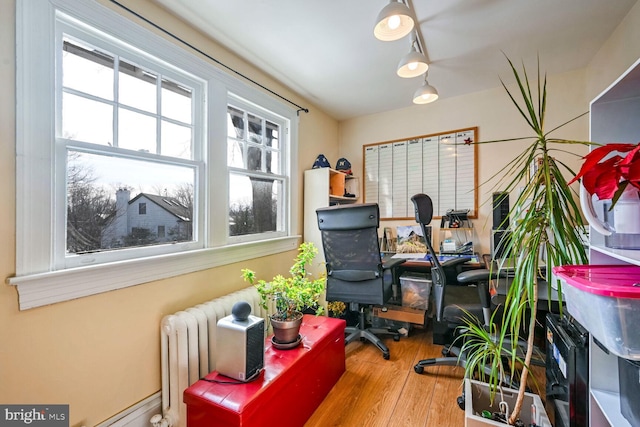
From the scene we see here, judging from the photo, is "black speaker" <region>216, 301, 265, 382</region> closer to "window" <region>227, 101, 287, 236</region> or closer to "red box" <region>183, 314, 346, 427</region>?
"red box" <region>183, 314, 346, 427</region>

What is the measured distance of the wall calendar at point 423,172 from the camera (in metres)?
2.85

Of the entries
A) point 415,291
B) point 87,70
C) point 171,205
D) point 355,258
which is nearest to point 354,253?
point 355,258

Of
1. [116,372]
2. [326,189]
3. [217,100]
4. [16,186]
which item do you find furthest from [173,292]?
[326,189]

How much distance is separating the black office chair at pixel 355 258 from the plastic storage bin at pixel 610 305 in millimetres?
1160

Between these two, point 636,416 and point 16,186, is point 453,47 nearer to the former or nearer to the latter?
point 636,416

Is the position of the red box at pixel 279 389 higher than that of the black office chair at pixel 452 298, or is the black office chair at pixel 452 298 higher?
the black office chair at pixel 452 298

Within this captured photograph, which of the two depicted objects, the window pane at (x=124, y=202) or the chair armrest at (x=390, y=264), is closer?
the window pane at (x=124, y=202)

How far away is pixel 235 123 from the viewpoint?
2184 mm

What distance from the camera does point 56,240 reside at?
3.95 ft

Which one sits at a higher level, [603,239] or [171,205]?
[171,205]

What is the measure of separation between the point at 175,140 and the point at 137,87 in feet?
1.11

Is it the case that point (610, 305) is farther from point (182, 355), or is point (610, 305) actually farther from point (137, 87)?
point (137, 87)

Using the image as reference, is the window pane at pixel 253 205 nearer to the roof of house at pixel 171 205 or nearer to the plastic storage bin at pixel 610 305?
the roof of house at pixel 171 205

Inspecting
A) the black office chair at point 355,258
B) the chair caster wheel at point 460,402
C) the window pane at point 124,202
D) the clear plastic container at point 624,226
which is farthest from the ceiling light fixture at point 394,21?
the chair caster wheel at point 460,402
